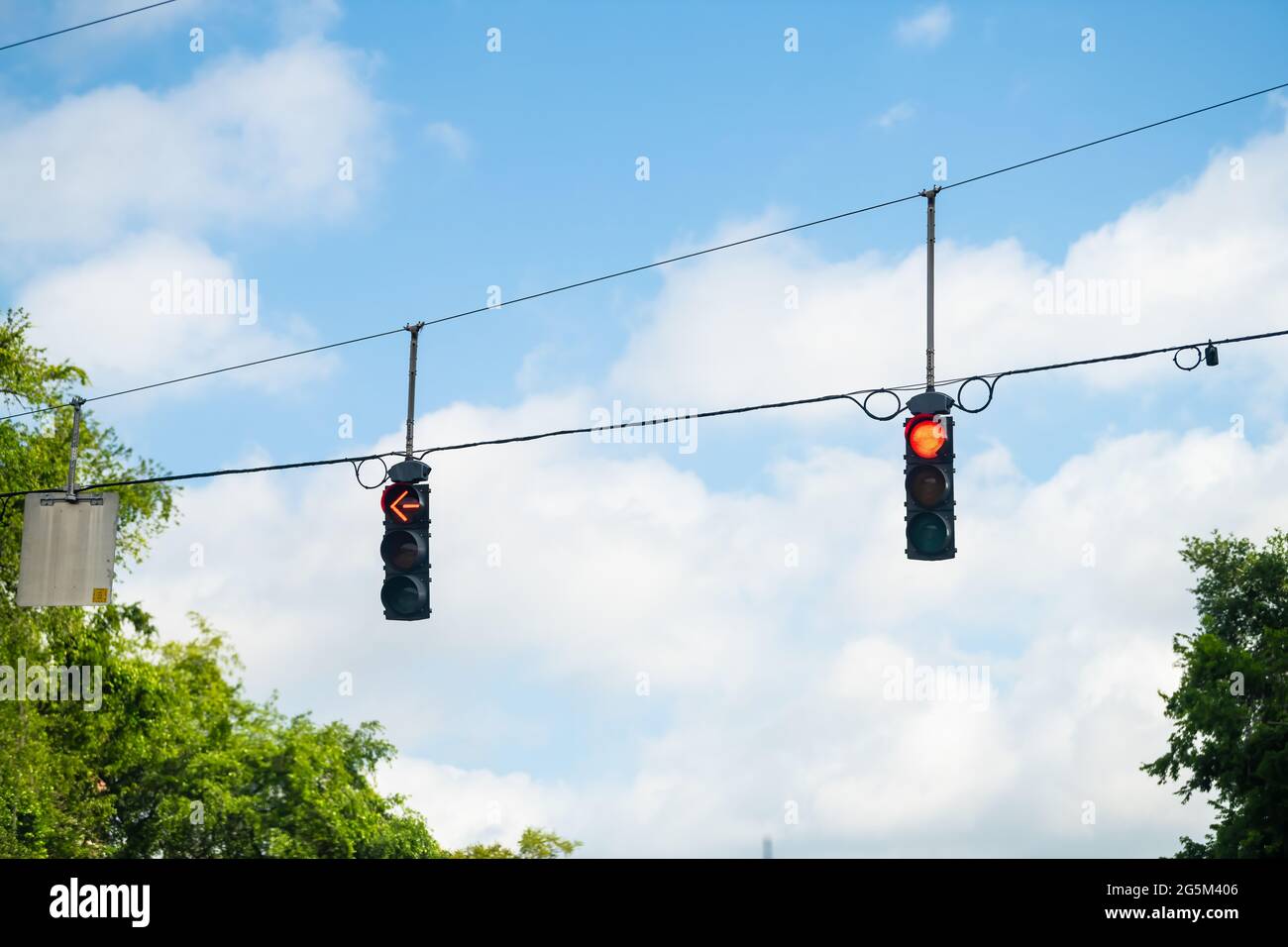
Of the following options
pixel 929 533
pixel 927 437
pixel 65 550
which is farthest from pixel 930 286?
pixel 65 550

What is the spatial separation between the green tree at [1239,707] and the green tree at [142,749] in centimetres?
2887

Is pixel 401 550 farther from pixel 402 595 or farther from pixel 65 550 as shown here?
pixel 65 550

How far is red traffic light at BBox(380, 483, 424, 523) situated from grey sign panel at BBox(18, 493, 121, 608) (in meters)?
5.94

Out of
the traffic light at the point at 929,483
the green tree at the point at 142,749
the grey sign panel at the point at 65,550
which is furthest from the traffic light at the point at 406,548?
the green tree at the point at 142,749

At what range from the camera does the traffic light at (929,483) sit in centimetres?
1228

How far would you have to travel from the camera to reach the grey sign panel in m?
18.5

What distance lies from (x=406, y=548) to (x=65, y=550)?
22.4ft

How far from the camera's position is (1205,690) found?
1690 inches

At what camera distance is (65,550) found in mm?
18578
